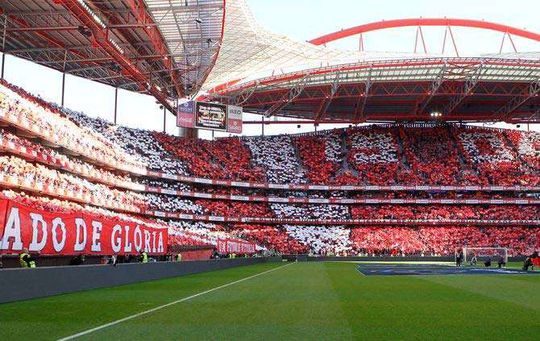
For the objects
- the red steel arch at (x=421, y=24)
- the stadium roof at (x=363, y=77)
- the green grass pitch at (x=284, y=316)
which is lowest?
the green grass pitch at (x=284, y=316)

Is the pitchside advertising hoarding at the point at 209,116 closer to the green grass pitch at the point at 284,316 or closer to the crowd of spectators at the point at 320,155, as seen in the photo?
the crowd of spectators at the point at 320,155

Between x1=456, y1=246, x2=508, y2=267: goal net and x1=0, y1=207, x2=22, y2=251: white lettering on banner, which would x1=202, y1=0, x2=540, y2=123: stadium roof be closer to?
x1=456, y1=246, x2=508, y2=267: goal net

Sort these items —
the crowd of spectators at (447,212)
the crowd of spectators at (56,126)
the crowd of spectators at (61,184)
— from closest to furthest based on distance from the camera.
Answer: the crowd of spectators at (61,184) < the crowd of spectators at (56,126) < the crowd of spectators at (447,212)

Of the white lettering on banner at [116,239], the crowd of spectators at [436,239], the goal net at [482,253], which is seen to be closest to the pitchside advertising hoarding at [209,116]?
the crowd of spectators at [436,239]

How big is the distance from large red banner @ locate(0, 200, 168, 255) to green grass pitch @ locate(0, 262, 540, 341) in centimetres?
153

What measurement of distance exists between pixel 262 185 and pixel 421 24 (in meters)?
25.5

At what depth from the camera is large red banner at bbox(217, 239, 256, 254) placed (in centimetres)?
4812

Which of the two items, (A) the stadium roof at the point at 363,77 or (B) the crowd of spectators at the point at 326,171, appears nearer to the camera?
(B) the crowd of spectators at the point at 326,171

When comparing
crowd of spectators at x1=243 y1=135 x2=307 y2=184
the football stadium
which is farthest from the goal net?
crowd of spectators at x1=243 y1=135 x2=307 y2=184

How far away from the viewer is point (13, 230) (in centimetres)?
1470

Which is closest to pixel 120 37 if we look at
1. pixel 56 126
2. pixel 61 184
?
pixel 56 126

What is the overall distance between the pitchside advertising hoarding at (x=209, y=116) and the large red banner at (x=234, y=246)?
1226 centimetres

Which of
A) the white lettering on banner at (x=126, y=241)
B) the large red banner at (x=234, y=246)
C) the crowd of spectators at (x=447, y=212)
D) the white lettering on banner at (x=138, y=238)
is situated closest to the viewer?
the white lettering on banner at (x=126, y=241)

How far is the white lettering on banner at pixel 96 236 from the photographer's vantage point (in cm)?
2011
